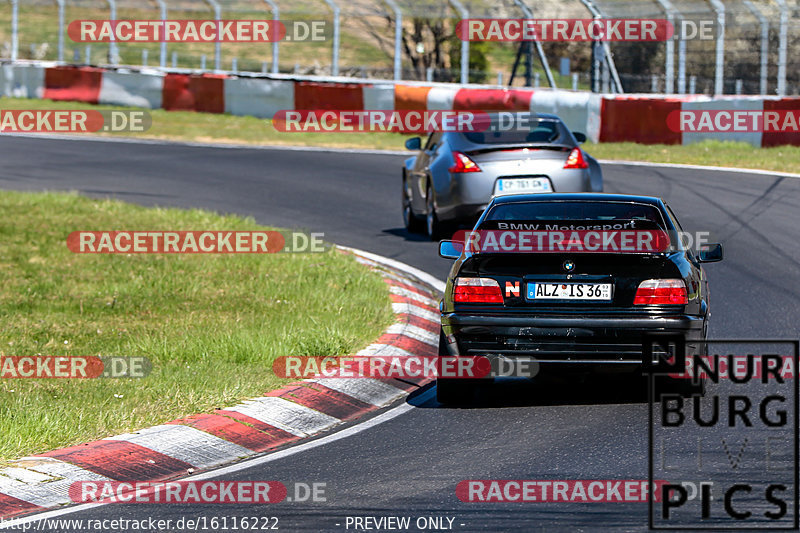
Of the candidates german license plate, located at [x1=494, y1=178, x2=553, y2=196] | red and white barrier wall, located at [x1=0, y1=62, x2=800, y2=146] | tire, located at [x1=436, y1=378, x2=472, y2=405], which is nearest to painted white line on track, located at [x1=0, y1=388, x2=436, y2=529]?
tire, located at [x1=436, y1=378, x2=472, y2=405]

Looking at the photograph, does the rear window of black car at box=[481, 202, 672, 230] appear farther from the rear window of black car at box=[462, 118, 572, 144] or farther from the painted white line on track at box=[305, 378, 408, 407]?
the rear window of black car at box=[462, 118, 572, 144]

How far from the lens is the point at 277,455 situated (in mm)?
7387

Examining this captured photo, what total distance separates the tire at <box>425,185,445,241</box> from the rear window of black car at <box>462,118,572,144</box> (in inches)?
32.4

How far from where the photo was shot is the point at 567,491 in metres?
6.34

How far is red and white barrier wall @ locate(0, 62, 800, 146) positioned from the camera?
25.4m

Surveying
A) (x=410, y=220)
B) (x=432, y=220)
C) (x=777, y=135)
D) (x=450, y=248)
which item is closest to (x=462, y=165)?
(x=432, y=220)

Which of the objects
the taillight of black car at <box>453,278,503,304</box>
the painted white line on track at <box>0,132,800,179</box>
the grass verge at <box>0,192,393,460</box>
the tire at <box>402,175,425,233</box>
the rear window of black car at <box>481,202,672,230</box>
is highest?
the rear window of black car at <box>481,202,672,230</box>

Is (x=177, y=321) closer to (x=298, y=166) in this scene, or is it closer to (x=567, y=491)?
(x=567, y=491)

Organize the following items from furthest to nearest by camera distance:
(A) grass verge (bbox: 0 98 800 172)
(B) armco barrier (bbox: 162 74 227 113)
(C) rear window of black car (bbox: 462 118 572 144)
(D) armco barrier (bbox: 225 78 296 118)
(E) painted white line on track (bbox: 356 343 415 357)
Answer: (B) armco barrier (bbox: 162 74 227 113)
(D) armco barrier (bbox: 225 78 296 118)
(A) grass verge (bbox: 0 98 800 172)
(C) rear window of black car (bbox: 462 118 572 144)
(E) painted white line on track (bbox: 356 343 415 357)

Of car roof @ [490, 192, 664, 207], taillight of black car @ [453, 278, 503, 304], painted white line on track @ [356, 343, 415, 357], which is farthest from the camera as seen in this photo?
painted white line on track @ [356, 343, 415, 357]

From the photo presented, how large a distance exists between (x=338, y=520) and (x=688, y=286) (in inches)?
121

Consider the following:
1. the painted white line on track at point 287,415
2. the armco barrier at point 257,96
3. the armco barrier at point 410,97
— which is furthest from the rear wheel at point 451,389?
the armco barrier at point 257,96

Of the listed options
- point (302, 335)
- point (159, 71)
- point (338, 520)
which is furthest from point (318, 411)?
point (159, 71)

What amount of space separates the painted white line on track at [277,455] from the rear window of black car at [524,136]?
21.8 ft
